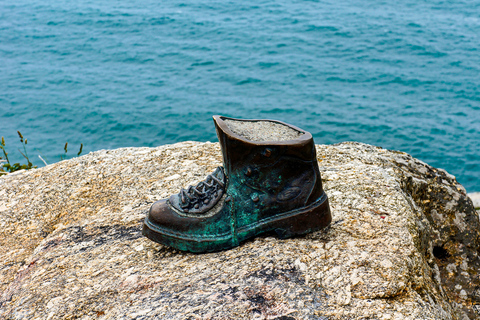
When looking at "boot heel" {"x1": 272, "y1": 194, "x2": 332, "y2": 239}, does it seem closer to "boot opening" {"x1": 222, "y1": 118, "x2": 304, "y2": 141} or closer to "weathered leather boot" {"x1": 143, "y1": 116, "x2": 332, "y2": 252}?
"weathered leather boot" {"x1": 143, "y1": 116, "x2": 332, "y2": 252}

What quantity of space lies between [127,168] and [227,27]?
1666cm

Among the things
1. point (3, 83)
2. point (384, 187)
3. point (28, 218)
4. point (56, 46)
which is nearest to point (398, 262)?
point (384, 187)

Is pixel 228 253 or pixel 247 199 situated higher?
pixel 247 199

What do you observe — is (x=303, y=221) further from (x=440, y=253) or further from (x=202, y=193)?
(x=440, y=253)

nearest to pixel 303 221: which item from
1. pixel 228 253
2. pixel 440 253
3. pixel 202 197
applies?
pixel 228 253

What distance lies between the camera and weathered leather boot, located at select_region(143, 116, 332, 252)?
209 cm

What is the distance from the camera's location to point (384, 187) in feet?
9.18

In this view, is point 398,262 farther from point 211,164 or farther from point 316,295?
point 211,164

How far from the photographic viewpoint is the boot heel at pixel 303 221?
2188 mm

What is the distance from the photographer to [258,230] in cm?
221

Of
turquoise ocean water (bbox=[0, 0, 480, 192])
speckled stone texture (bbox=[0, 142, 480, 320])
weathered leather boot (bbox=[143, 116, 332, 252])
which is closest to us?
speckled stone texture (bbox=[0, 142, 480, 320])

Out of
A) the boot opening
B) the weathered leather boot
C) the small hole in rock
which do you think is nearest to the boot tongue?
the weathered leather boot

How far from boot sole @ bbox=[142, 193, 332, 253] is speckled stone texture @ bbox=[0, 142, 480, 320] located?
60mm

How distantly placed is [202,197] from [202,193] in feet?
0.08
